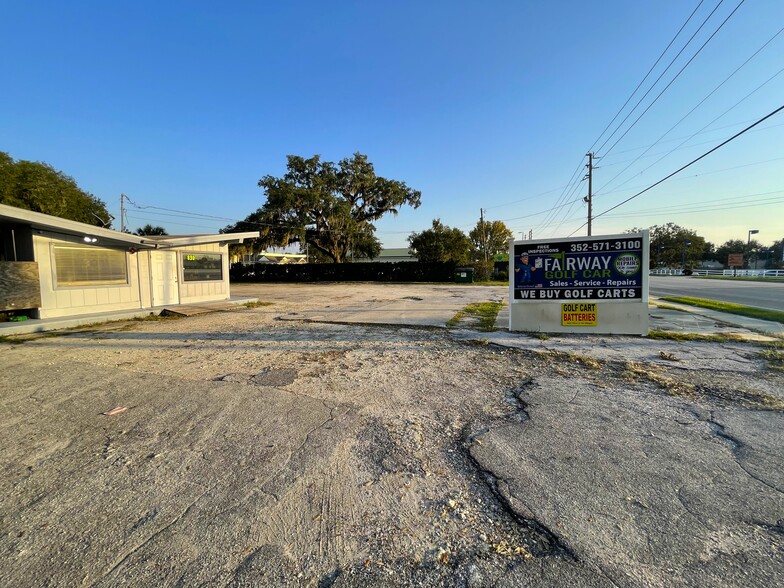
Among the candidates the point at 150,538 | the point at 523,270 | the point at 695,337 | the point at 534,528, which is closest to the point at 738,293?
the point at 695,337

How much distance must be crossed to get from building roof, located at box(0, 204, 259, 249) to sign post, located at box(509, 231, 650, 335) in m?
11.5

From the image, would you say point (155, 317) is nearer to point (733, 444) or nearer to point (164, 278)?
point (164, 278)

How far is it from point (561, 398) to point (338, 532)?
10.7ft

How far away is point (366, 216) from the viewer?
1545 inches

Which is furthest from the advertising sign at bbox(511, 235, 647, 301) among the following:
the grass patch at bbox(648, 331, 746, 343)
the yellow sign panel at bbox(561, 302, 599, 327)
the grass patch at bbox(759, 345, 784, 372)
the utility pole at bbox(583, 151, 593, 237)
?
the utility pole at bbox(583, 151, 593, 237)

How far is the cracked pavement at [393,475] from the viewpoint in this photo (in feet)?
6.23

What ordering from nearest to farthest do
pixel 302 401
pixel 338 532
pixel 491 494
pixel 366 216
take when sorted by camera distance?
pixel 338 532 < pixel 491 494 < pixel 302 401 < pixel 366 216

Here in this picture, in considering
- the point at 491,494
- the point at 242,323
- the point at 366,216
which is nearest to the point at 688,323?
the point at 491,494

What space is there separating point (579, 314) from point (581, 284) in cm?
72

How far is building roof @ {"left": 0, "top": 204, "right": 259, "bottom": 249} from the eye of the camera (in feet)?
28.6

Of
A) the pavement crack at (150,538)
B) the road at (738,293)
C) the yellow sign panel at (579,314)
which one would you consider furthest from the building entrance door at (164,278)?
the road at (738,293)

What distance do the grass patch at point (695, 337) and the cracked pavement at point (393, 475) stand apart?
2.06 meters

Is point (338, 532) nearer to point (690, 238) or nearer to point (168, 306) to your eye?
point (168, 306)

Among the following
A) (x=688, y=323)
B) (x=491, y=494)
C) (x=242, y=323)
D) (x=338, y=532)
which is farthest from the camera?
(x=242, y=323)
